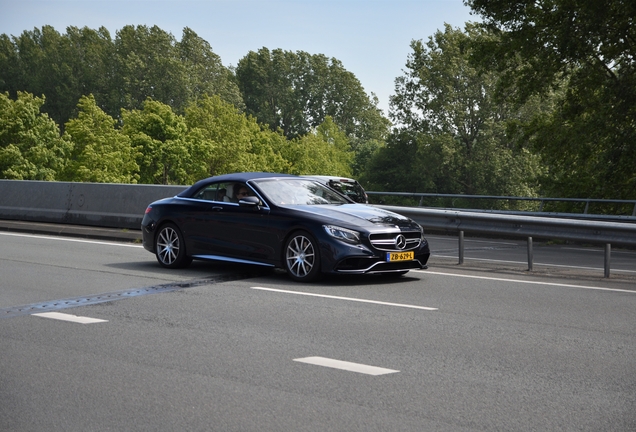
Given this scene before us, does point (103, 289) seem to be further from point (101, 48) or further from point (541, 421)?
point (101, 48)

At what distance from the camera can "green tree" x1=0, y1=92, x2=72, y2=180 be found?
7744 centimetres

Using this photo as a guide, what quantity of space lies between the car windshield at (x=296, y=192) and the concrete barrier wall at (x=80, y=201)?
691 centimetres

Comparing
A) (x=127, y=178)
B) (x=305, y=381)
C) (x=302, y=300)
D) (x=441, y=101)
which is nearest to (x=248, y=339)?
(x=305, y=381)

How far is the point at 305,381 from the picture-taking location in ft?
19.5

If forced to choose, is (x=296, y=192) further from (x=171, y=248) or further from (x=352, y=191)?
(x=352, y=191)

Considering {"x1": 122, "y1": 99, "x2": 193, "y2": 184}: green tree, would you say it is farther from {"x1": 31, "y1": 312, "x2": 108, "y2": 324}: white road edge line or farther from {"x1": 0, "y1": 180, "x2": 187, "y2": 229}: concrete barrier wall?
{"x1": 31, "y1": 312, "x2": 108, "y2": 324}: white road edge line

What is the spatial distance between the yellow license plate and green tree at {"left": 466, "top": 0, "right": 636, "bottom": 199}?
14525 millimetres

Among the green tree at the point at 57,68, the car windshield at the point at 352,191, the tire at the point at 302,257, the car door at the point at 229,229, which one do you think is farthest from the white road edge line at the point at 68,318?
the green tree at the point at 57,68

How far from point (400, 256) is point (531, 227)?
12.6ft

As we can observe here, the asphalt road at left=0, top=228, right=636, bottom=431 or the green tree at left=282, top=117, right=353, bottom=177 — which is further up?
the green tree at left=282, top=117, right=353, bottom=177

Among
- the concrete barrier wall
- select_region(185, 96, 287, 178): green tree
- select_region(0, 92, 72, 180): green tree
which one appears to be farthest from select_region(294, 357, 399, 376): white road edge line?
select_region(185, 96, 287, 178): green tree

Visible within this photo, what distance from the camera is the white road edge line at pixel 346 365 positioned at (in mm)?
6242

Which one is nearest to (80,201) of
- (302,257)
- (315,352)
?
(302,257)

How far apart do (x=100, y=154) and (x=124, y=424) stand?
7620 cm
